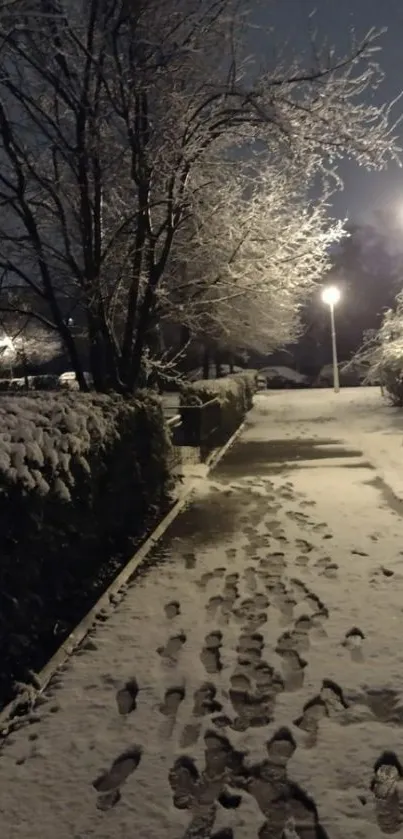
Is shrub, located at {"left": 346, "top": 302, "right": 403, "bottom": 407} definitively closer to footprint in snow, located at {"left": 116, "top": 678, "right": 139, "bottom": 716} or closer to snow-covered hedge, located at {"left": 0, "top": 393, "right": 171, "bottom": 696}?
snow-covered hedge, located at {"left": 0, "top": 393, "right": 171, "bottom": 696}

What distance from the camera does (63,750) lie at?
3363mm

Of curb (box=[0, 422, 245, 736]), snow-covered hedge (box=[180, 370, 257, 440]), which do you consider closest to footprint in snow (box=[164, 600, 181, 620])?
curb (box=[0, 422, 245, 736])

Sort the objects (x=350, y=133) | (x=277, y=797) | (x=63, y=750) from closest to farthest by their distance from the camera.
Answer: (x=277, y=797) < (x=63, y=750) < (x=350, y=133)

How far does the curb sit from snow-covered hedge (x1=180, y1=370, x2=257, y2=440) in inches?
187

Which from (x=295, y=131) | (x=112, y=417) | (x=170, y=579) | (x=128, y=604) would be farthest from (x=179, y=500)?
(x=295, y=131)

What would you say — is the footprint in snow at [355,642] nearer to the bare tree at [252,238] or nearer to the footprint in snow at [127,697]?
the footprint in snow at [127,697]

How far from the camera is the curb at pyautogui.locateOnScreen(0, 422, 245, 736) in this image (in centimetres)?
387

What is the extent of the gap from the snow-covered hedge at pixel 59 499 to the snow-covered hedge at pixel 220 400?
574 centimetres

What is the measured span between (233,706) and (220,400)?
12.5 m

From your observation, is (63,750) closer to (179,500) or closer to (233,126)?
(179,500)

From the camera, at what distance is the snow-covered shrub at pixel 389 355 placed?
2005cm

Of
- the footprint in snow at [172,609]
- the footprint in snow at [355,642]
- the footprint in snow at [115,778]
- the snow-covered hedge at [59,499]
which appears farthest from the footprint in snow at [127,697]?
the footprint in snow at [355,642]

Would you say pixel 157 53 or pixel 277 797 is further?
pixel 157 53

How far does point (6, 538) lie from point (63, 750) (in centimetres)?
116
